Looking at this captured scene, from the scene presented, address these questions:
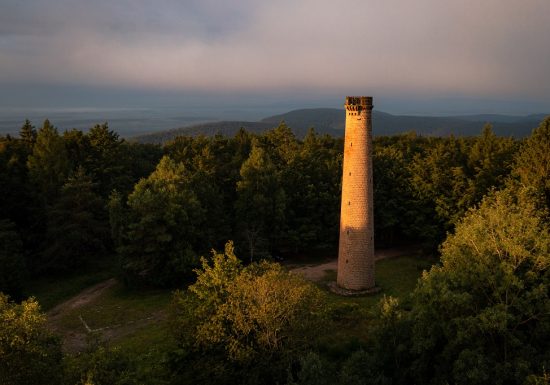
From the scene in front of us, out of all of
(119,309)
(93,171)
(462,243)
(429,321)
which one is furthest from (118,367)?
(93,171)

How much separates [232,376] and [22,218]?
36.1 meters

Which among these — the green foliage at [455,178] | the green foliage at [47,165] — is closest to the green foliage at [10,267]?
the green foliage at [47,165]

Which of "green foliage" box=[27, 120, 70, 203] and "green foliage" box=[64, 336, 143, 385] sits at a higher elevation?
"green foliage" box=[27, 120, 70, 203]

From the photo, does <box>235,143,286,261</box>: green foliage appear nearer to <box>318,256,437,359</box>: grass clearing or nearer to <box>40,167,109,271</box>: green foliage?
<box>318,256,437,359</box>: grass clearing

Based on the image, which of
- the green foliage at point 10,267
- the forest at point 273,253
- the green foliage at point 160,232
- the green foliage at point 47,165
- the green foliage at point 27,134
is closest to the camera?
the forest at point 273,253

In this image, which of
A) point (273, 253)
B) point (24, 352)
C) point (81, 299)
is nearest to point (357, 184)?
point (273, 253)

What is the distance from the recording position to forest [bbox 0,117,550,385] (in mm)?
15344

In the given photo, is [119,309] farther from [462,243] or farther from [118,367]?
[462,243]

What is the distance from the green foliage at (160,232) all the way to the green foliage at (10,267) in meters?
7.55

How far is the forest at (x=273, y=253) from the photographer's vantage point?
15.3 m

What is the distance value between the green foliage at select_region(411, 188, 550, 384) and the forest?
2.8 inches

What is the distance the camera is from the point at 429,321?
56.1ft

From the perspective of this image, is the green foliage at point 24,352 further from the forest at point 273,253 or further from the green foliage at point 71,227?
the green foliage at point 71,227

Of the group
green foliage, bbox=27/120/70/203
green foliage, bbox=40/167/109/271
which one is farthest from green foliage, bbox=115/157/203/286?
green foliage, bbox=27/120/70/203
